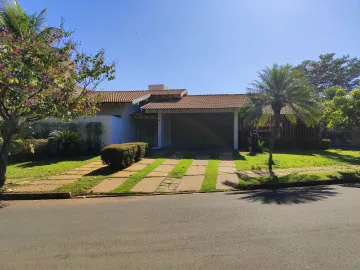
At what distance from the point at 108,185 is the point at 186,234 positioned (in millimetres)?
5224

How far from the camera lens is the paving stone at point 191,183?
8984 mm

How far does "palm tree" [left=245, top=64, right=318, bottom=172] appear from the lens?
13.1 m

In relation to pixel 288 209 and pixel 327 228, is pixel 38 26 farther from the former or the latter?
pixel 327 228

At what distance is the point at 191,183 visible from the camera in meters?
9.62

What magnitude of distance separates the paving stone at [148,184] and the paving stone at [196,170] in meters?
1.43

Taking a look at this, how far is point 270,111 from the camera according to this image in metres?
14.0

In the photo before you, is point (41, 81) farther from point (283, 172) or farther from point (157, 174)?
point (283, 172)

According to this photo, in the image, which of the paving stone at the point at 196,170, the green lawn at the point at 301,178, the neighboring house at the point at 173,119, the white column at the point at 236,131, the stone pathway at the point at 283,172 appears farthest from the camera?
the white column at the point at 236,131

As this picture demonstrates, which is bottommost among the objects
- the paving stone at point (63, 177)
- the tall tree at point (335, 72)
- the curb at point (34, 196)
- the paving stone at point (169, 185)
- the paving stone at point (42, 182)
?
the curb at point (34, 196)

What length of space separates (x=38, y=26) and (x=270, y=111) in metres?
10.6

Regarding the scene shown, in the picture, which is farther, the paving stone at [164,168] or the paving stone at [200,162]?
the paving stone at [200,162]

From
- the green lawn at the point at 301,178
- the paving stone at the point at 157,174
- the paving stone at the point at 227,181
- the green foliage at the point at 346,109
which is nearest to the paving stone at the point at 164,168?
the paving stone at the point at 157,174

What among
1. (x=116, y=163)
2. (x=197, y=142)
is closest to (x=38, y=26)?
(x=116, y=163)

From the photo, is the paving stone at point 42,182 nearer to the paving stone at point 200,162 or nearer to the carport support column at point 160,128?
the paving stone at point 200,162
